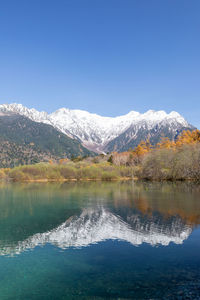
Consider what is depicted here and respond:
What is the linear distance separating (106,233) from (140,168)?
100 m

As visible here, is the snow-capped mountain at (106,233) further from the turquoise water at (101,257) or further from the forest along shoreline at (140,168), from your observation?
the forest along shoreline at (140,168)

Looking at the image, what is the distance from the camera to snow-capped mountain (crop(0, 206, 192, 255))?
868 inches

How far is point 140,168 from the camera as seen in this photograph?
407ft

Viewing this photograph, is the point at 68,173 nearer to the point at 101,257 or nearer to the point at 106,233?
the point at 106,233

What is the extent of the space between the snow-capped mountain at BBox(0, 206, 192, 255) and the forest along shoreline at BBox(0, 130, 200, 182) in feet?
230

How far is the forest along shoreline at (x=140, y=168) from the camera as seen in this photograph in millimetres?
99262

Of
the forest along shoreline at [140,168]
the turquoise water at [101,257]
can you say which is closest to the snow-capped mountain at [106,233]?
the turquoise water at [101,257]

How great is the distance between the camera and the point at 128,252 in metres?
19.9

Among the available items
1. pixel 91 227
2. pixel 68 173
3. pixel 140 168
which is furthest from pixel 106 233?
pixel 68 173

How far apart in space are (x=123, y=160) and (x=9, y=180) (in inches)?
2320

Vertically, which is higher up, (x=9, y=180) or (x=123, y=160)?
(x=123, y=160)

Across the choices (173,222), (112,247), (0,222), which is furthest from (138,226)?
(0,222)

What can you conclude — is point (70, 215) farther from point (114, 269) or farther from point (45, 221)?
point (114, 269)

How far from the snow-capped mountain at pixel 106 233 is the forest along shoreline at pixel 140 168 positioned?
70.1m
